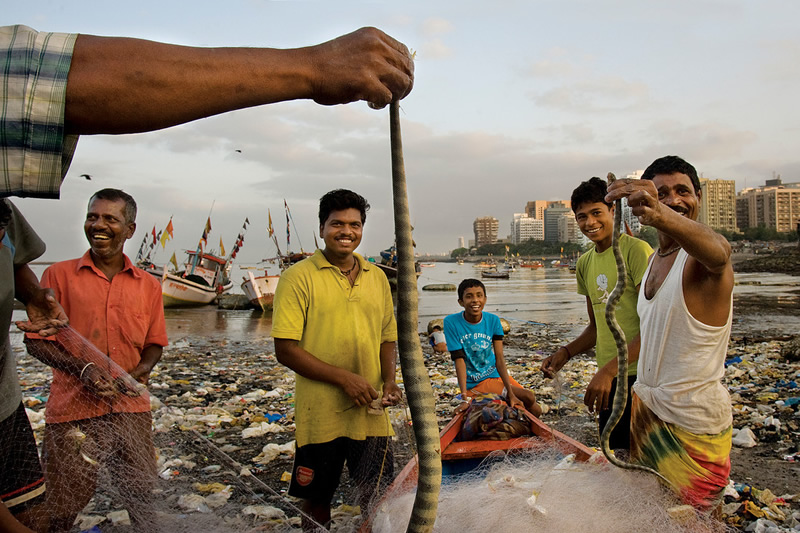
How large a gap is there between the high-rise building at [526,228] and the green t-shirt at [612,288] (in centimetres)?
16857

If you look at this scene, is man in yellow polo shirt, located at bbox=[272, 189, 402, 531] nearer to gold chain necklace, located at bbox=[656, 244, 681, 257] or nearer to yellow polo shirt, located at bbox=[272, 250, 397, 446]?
yellow polo shirt, located at bbox=[272, 250, 397, 446]

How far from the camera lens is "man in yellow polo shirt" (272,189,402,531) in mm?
2758

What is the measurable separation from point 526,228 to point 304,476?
17627cm

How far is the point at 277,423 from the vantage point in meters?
5.82

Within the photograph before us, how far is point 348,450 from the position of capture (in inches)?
112

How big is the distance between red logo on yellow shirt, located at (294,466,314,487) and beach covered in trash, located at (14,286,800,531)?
0.16m

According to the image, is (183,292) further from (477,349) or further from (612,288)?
(612,288)

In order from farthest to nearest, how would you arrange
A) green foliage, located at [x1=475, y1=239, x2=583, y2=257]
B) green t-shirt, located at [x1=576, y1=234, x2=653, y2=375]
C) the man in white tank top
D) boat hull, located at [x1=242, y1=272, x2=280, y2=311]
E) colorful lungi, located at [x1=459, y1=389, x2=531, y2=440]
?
green foliage, located at [x1=475, y1=239, x2=583, y2=257]
boat hull, located at [x1=242, y1=272, x2=280, y2=311]
colorful lungi, located at [x1=459, y1=389, x2=531, y2=440]
green t-shirt, located at [x1=576, y1=234, x2=653, y2=375]
the man in white tank top

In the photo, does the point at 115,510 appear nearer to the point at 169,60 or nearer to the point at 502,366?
the point at 169,60

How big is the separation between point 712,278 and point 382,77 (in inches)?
64.8

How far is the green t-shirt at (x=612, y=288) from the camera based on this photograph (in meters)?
3.26

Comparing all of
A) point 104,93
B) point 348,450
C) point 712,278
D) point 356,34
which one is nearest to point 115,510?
point 348,450

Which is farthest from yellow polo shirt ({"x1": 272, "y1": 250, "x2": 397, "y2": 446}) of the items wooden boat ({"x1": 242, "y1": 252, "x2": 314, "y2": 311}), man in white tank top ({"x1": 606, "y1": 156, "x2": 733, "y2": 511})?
wooden boat ({"x1": 242, "y1": 252, "x2": 314, "y2": 311})

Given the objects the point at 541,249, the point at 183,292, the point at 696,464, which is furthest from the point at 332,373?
the point at 541,249
